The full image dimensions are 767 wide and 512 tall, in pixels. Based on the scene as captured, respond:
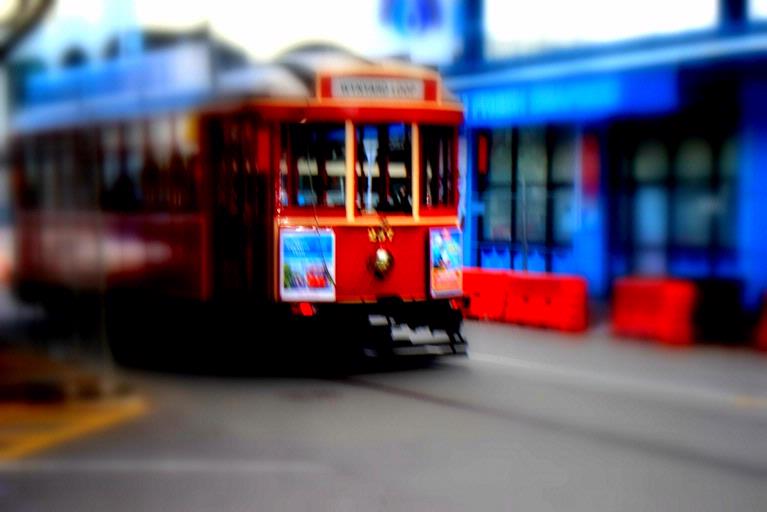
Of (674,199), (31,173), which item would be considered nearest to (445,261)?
(674,199)

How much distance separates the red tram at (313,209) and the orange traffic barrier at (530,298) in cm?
355

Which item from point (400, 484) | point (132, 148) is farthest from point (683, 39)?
point (400, 484)

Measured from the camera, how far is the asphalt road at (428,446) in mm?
7477

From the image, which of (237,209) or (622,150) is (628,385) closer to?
(237,209)

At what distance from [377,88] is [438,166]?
1.15 meters

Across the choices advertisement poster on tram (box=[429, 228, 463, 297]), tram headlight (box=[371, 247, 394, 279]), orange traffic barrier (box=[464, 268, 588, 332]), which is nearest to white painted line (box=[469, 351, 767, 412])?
advertisement poster on tram (box=[429, 228, 463, 297])

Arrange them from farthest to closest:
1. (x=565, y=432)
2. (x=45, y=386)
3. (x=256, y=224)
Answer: (x=256, y=224), (x=45, y=386), (x=565, y=432)

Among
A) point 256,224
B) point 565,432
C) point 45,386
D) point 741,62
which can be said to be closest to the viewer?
point 565,432

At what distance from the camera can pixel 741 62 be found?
50.9 feet

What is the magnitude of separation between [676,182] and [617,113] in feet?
4.76

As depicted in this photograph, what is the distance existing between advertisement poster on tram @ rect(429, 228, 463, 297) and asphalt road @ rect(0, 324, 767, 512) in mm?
922

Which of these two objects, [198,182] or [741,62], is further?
[741,62]

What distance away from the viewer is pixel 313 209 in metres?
12.2

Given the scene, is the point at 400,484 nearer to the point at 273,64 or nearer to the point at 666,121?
the point at 273,64
